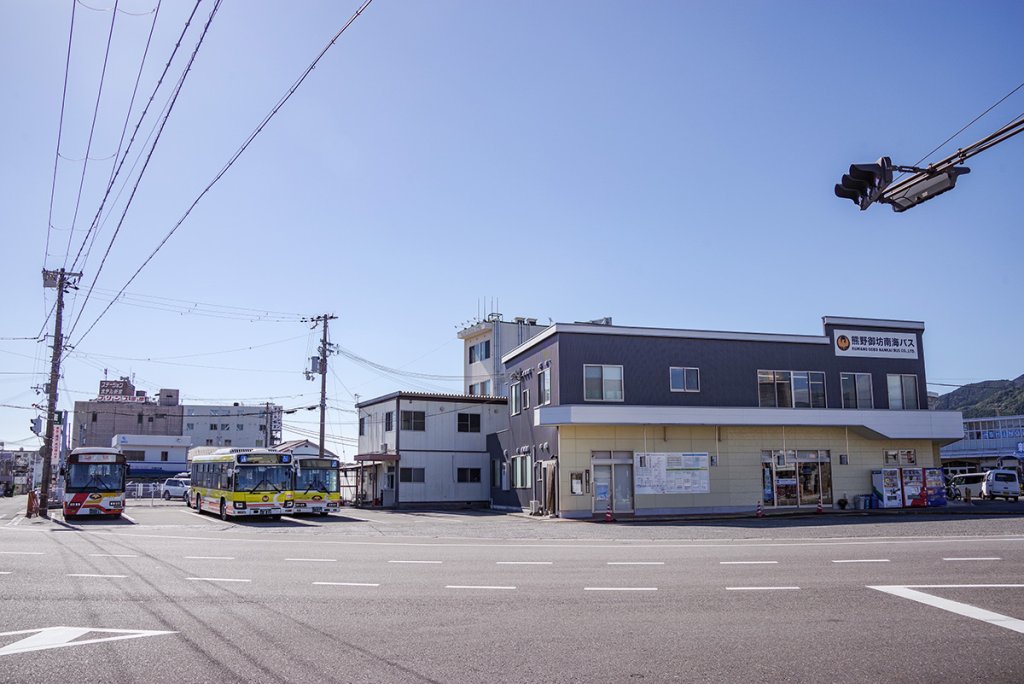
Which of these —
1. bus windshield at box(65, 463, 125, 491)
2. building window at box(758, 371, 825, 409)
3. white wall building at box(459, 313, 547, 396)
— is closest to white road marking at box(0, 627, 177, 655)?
bus windshield at box(65, 463, 125, 491)

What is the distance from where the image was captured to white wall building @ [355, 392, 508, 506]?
4281 centimetres

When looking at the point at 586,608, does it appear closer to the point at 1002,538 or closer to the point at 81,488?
the point at 1002,538

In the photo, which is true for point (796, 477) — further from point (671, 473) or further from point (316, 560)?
point (316, 560)

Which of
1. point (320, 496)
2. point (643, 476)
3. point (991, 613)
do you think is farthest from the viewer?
point (320, 496)

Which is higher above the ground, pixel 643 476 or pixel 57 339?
pixel 57 339

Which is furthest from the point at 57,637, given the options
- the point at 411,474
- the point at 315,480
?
the point at 411,474

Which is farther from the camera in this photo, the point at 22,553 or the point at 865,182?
the point at 22,553

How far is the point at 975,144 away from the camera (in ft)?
31.6

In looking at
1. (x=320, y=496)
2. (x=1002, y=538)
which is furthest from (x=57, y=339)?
(x=1002, y=538)

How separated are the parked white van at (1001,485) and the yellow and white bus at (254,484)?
1594 inches

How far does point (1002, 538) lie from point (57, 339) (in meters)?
38.3

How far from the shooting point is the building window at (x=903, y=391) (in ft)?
121

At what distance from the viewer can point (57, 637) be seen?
8438 millimetres

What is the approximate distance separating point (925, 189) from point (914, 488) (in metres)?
29.2
